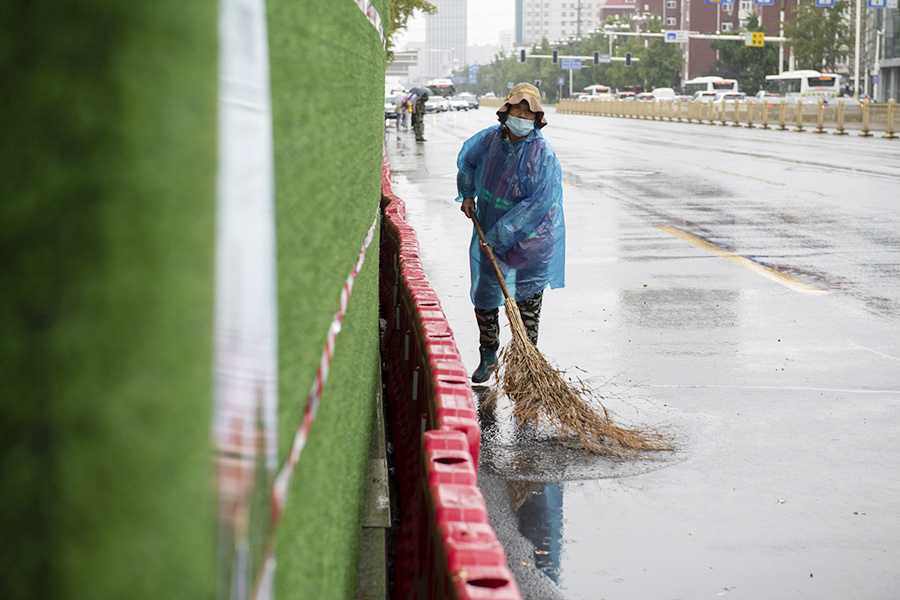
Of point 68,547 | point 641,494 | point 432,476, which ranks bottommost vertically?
point 641,494

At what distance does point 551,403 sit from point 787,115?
4219 cm

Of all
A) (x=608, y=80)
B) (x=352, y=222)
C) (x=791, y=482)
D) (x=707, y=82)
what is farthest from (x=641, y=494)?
(x=608, y=80)

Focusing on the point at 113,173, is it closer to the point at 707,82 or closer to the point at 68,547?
the point at 68,547

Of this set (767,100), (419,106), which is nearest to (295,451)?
(419,106)

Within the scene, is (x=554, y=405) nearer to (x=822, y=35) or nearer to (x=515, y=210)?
(x=515, y=210)

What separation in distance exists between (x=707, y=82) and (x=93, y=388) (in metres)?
95.1

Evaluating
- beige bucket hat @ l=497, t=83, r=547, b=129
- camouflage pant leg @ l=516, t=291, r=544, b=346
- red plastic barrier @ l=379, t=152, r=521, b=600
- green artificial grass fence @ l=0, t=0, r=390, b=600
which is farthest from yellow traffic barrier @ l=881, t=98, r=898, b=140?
green artificial grass fence @ l=0, t=0, r=390, b=600

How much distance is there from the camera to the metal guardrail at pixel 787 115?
3706 centimetres

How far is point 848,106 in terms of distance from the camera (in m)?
39.9

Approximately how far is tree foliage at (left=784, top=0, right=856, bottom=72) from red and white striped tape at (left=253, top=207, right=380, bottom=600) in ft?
250

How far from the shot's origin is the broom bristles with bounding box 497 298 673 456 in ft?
17.0

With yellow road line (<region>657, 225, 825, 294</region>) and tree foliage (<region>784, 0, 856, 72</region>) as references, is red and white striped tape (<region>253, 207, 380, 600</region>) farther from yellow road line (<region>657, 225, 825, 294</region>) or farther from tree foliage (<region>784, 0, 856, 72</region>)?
tree foliage (<region>784, 0, 856, 72</region>)

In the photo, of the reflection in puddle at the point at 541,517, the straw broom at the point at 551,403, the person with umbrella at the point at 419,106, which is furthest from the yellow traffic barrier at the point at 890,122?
the reflection in puddle at the point at 541,517

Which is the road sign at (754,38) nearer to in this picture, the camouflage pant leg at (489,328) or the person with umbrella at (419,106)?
the person with umbrella at (419,106)
